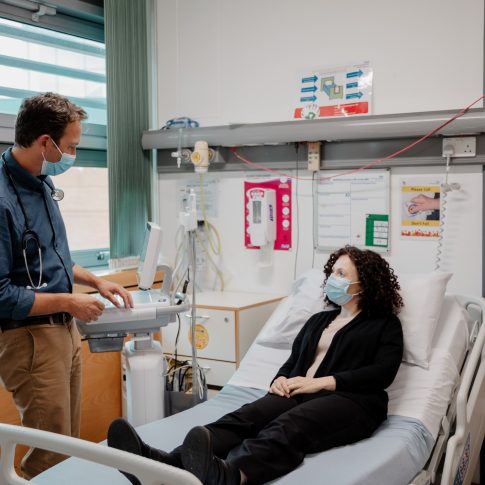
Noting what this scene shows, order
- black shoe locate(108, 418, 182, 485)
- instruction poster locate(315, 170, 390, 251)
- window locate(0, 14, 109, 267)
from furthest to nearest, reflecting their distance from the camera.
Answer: window locate(0, 14, 109, 267) → instruction poster locate(315, 170, 390, 251) → black shoe locate(108, 418, 182, 485)

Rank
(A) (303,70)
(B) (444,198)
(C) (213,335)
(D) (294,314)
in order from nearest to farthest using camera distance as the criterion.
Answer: (D) (294,314) < (B) (444,198) < (C) (213,335) < (A) (303,70)

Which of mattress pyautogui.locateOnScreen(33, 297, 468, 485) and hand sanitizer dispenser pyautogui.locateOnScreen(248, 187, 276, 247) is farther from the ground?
hand sanitizer dispenser pyautogui.locateOnScreen(248, 187, 276, 247)

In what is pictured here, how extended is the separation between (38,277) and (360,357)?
1168 millimetres

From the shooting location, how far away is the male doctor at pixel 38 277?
208 centimetres

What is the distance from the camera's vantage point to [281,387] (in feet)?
7.59

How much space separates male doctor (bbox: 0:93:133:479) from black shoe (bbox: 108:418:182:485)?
410mm

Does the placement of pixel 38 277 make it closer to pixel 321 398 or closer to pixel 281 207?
pixel 321 398

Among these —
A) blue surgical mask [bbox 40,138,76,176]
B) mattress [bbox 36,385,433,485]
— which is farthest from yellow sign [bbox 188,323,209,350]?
blue surgical mask [bbox 40,138,76,176]

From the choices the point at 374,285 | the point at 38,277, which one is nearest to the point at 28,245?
the point at 38,277

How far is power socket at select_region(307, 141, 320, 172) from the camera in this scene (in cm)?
320

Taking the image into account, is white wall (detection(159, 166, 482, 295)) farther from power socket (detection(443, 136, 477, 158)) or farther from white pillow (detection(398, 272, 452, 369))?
white pillow (detection(398, 272, 452, 369))

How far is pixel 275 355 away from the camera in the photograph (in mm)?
2791

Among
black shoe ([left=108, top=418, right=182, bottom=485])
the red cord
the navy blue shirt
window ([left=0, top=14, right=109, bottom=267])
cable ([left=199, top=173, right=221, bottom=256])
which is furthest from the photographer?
cable ([left=199, top=173, right=221, bottom=256])

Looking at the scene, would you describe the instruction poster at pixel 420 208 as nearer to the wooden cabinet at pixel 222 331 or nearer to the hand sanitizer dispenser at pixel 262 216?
the hand sanitizer dispenser at pixel 262 216
